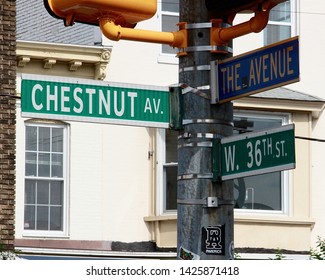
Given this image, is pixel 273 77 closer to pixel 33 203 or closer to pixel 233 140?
pixel 233 140

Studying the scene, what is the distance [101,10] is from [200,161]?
4.08 feet

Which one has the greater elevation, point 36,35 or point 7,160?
point 36,35

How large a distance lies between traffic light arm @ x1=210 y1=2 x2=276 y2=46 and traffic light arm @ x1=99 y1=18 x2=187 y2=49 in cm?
23

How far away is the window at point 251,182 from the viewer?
65.1 feet

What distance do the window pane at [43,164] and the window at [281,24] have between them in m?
5.05

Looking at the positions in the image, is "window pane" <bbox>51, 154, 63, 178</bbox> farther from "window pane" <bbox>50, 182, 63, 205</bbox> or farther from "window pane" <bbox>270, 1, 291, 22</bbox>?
"window pane" <bbox>270, 1, 291, 22</bbox>

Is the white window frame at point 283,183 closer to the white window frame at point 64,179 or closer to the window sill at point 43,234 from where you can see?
the white window frame at point 64,179

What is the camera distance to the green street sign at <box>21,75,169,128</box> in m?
7.35

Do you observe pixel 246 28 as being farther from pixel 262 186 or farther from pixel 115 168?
pixel 262 186

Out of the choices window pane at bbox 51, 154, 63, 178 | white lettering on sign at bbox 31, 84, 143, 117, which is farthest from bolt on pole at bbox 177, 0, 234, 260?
window pane at bbox 51, 154, 63, 178

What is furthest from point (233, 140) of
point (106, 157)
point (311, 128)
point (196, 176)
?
point (311, 128)

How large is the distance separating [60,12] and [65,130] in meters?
12.0
